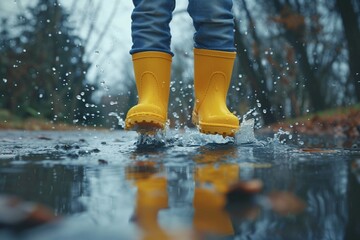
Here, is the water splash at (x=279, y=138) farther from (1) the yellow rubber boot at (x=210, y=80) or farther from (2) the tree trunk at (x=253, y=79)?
(2) the tree trunk at (x=253, y=79)

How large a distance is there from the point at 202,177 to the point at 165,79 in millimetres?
1482

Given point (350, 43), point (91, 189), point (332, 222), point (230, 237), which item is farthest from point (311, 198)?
point (350, 43)

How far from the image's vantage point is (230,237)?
858 millimetres

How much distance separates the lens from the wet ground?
0.88 metres

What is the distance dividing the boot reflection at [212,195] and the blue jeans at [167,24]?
3.61 feet

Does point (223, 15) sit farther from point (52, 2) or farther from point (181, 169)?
point (52, 2)

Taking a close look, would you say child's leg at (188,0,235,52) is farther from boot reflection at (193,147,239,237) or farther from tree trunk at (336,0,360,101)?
tree trunk at (336,0,360,101)

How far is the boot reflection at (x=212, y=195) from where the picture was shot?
909 mm

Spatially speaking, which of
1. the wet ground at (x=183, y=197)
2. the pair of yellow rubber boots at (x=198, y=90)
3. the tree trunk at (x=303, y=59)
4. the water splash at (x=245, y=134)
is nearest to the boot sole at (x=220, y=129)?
the pair of yellow rubber boots at (x=198, y=90)

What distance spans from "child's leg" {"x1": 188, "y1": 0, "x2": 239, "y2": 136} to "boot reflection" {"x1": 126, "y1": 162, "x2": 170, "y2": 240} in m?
1.14

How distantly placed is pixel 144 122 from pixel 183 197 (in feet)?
4.55

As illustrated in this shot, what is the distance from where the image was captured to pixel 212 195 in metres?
1.17

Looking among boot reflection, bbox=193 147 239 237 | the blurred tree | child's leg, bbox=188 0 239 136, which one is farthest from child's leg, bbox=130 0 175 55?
the blurred tree

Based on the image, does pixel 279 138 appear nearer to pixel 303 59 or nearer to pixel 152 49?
pixel 152 49
